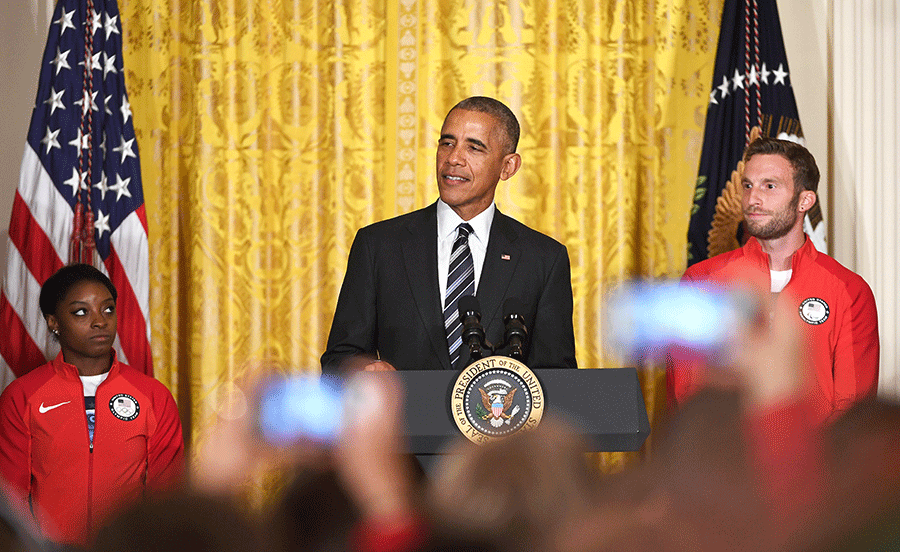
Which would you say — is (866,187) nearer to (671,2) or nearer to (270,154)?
(671,2)

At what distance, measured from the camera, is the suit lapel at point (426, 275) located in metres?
2.39

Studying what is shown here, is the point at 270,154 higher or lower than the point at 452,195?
higher

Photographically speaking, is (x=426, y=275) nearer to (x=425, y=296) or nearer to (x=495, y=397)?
(x=425, y=296)

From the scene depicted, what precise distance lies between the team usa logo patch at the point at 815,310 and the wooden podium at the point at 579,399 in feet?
4.95

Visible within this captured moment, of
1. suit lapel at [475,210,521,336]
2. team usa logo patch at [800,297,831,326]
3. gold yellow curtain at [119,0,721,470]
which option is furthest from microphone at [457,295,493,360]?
gold yellow curtain at [119,0,721,470]

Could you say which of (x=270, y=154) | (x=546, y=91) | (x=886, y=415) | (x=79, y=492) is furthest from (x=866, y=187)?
(x=886, y=415)

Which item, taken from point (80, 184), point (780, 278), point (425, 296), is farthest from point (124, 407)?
point (780, 278)

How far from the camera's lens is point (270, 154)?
4520 millimetres

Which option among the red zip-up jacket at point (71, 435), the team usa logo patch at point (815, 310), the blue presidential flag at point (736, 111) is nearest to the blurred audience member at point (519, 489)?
the team usa logo patch at point (815, 310)

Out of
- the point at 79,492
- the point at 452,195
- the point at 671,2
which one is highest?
the point at 671,2

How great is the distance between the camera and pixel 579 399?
1.71 m

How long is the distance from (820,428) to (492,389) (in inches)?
57.8

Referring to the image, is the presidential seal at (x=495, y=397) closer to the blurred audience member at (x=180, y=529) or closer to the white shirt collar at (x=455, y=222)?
the white shirt collar at (x=455, y=222)

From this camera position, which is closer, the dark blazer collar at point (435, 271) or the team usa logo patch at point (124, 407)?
the dark blazer collar at point (435, 271)
